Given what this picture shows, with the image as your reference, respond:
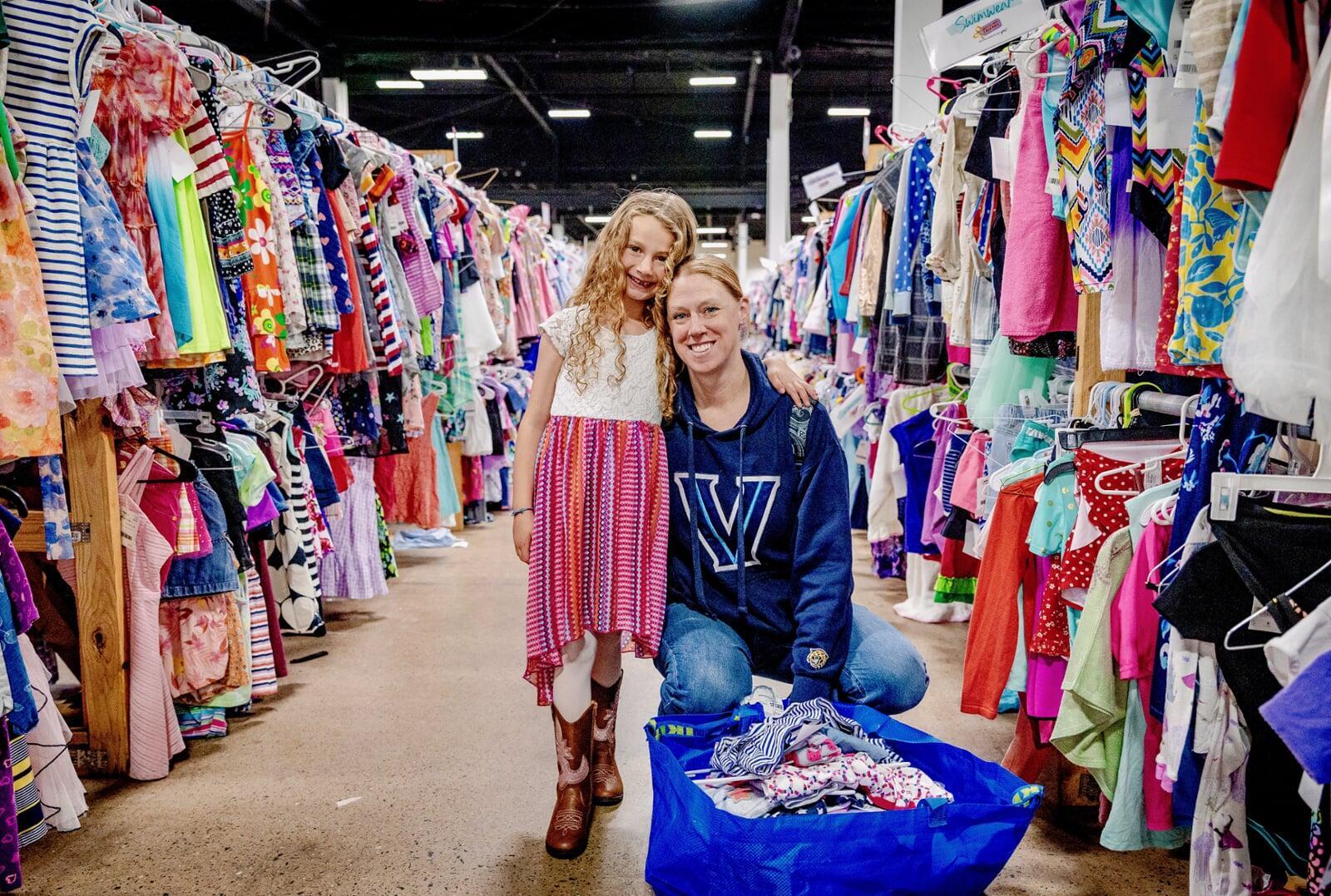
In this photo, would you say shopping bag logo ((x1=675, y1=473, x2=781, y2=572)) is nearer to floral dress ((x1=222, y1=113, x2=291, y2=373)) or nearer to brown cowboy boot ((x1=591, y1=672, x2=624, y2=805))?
brown cowboy boot ((x1=591, y1=672, x2=624, y2=805))

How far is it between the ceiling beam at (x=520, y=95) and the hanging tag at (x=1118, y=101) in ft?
36.8

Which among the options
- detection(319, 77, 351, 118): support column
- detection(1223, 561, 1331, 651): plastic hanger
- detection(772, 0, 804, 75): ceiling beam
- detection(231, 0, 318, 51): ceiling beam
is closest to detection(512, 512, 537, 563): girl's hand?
detection(1223, 561, 1331, 651): plastic hanger

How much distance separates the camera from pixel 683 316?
222cm

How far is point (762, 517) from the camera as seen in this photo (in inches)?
87.4

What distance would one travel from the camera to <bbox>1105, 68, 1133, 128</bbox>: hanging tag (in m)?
2.13

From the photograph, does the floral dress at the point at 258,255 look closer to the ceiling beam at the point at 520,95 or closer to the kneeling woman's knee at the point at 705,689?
the kneeling woman's knee at the point at 705,689

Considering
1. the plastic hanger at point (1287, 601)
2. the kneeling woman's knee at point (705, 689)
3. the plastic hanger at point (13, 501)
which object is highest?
the plastic hanger at point (13, 501)

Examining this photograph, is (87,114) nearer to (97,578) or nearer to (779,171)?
(97,578)

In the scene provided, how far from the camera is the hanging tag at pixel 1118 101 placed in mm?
2129

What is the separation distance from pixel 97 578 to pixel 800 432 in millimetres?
1991

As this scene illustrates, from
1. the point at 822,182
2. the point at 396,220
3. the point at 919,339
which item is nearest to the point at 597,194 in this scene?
the point at 822,182

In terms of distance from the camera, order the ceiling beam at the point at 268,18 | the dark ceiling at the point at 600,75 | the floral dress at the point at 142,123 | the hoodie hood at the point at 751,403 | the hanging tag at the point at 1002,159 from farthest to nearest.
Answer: the dark ceiling at the point at 600,75 < the ceiling beam at the point at 268,18 < the hanging tag at the point at 1002,159 < the floral dress at the point at 142,123 < the hoodie hood at the point at 751,403

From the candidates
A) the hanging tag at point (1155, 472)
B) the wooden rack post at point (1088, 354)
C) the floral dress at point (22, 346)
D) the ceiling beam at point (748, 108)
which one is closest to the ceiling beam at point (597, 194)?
the ceiling beam at point (748, 108)

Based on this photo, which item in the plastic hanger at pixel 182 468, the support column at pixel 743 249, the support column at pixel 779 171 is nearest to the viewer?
the plastic hanger at pixel 182 468
